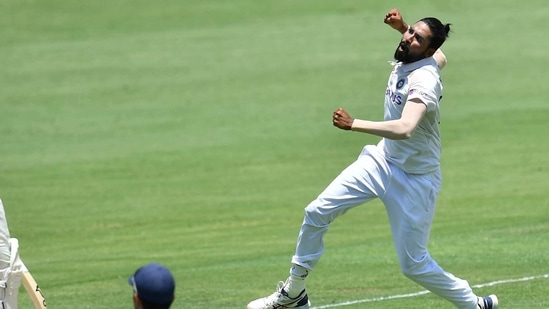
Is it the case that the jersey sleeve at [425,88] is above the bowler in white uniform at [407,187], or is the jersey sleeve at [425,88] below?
above

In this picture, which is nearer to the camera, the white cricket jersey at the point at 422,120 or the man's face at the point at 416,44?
the white cricket jersey at the point at 422,120

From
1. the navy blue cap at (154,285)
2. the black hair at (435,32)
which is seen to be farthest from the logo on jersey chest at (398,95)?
the navy blue cap at (154,285)

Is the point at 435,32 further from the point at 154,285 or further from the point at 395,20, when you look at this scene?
the point at 154,285

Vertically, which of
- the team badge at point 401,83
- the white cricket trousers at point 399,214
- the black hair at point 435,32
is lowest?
the white cricket trousers at point 399,214

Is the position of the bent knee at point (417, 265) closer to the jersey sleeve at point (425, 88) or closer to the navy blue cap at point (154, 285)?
the jersey sleeve at point (425, 88)

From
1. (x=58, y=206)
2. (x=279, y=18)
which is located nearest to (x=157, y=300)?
(x=58, y=206)

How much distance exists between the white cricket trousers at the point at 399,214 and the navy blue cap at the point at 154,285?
13.7ft

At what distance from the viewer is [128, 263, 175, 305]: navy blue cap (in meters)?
7.38

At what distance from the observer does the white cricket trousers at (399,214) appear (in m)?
11.5

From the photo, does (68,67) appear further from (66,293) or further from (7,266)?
(7,266)

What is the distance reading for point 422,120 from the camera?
37.6 feet

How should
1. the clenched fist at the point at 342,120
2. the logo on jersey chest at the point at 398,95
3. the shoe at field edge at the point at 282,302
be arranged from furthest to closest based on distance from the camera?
1. the shoe at field edge at the point at 282,302
2. the logo on jersey chest at the point at 398,95
3. the clenched fist at the point at 342,120

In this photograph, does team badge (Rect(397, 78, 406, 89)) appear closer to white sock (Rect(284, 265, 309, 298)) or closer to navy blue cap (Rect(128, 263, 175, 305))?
white sock (Rect(284, 265, 309, 298))

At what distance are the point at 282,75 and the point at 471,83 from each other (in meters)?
5.00
